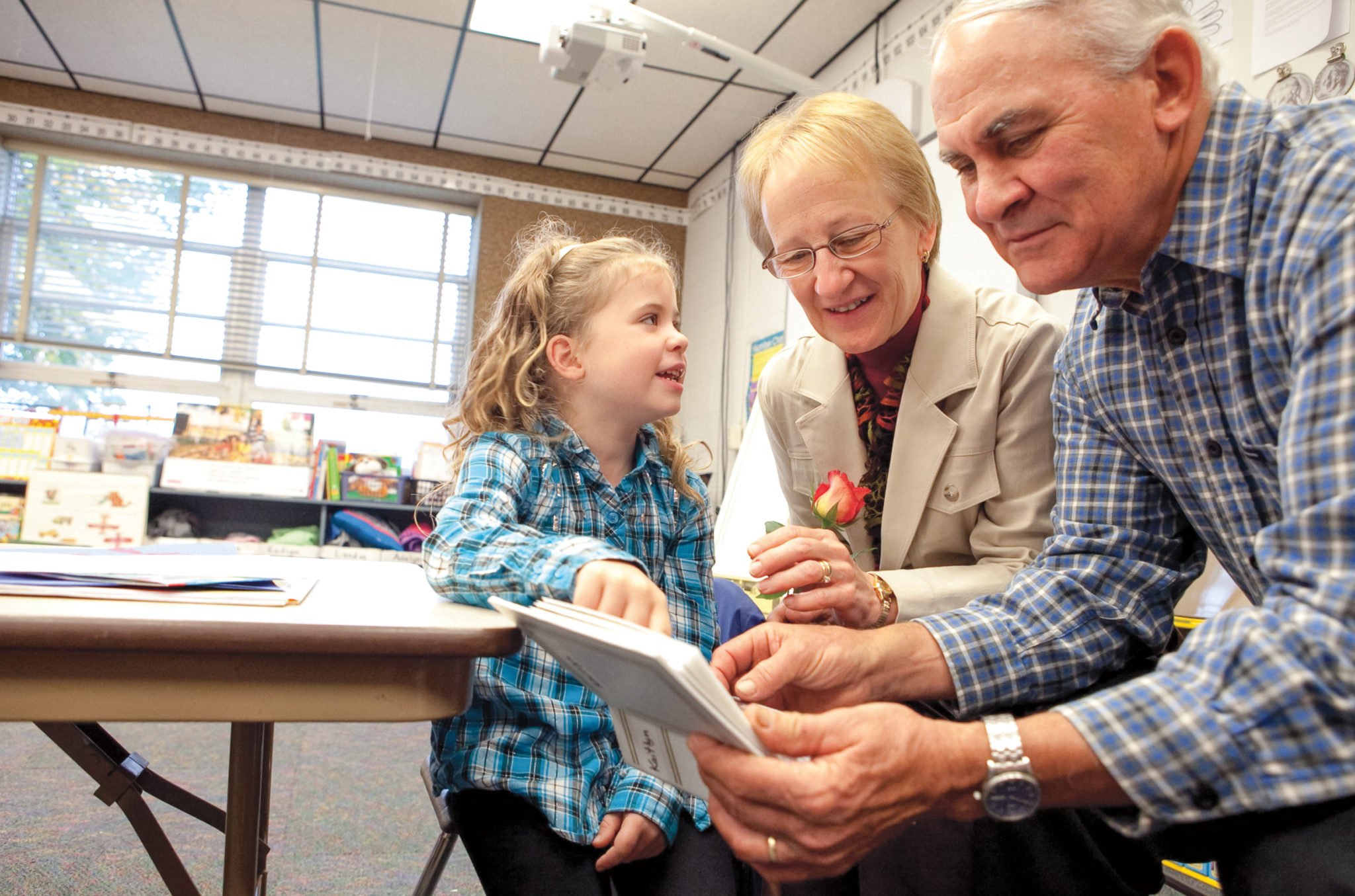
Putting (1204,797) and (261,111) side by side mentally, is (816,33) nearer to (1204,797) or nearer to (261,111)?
(261,111)

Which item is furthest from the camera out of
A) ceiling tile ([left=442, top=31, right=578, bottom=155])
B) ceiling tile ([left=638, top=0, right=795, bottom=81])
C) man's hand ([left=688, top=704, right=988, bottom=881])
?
ceiling tile ([left=442, top=31, right=578, bottom=155])

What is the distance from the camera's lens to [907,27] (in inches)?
138

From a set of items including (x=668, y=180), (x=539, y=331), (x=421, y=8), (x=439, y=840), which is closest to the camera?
(x=439, y=840)

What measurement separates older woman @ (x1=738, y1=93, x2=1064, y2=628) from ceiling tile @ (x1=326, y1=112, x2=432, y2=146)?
3.99 metres

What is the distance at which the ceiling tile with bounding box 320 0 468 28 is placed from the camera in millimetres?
3654

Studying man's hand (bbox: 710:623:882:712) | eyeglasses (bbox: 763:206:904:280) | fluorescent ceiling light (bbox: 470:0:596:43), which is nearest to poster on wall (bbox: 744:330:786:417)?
fluorescent ceiling light (bbox: 470:0:596:43)

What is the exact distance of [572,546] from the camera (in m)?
0.86

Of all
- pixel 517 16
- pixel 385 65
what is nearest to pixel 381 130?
pixel 385 65

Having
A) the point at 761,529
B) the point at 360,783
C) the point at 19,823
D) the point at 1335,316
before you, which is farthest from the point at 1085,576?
the point at 19,823

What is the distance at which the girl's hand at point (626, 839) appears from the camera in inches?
38.3

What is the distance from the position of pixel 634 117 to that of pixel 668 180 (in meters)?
0.85

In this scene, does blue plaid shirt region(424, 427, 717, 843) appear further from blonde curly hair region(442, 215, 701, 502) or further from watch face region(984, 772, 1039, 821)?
watch face region(984, 772, 1039, 821)

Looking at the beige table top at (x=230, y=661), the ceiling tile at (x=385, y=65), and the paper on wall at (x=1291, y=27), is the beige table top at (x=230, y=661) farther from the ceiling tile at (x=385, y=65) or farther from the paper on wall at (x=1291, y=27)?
the ceiling tile at (x=385, y=65)

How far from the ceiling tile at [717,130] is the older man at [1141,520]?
357 centimetres
